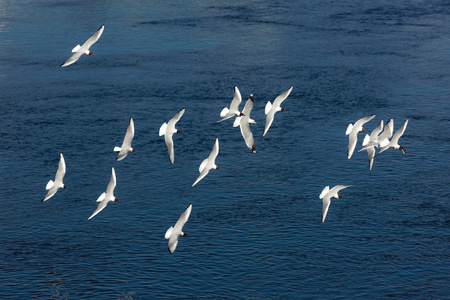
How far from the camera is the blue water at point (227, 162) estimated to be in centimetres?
5272

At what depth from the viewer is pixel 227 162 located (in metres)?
69.4

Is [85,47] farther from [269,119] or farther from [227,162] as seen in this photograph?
[227,162]

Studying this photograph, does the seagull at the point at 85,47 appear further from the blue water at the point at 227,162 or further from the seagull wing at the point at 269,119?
the blue water at the point at 227,162

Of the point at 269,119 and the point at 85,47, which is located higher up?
the point at 85,47

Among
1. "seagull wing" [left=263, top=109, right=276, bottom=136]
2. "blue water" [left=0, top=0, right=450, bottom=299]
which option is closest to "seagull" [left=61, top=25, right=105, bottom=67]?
"seagull wing" [left=263, top=109, right=276, bottom=136]

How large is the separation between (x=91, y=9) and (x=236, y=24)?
28.8 m

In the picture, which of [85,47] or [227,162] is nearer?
[85,47]

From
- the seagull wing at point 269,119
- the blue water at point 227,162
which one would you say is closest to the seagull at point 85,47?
the seagull wing at point 269,119

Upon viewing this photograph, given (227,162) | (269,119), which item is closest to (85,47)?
(269,119)

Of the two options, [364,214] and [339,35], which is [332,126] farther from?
[339,35]

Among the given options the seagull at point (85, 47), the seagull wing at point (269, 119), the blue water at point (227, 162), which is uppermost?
the seagull at point (85, 47)

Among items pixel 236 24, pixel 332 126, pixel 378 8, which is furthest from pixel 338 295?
pixel 378 8

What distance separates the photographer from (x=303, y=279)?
170 feet

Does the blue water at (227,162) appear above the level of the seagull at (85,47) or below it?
below
